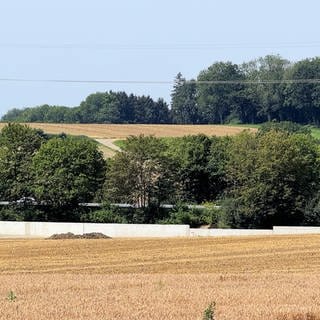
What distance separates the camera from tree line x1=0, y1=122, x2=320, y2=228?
81812mm

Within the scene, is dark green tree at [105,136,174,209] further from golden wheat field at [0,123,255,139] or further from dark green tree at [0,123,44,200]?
golden wheat field at [0,123,255,139]

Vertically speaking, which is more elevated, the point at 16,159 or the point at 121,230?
the point at 16,159

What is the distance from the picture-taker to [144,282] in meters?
28.3

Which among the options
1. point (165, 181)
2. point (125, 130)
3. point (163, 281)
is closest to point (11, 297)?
point (163, 281)

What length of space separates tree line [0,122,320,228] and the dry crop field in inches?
995

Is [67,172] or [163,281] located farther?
[67,172]

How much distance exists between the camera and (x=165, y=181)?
294 feet

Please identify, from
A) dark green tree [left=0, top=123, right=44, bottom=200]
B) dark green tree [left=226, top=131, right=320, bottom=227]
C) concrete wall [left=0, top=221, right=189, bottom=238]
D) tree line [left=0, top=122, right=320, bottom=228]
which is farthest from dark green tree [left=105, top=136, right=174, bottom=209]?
concrete wall [left=0, top=221, right=189, bottom=238]

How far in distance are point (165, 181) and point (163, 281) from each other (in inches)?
2397

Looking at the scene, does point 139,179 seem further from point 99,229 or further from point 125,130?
point 125,130

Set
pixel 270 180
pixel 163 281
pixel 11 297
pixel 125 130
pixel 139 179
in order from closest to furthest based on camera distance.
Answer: pixel 11 297, pixel 163 281, pixel 270 180, pixel 139 179, pixel 125 130

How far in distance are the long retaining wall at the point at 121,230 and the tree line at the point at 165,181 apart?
5609mm

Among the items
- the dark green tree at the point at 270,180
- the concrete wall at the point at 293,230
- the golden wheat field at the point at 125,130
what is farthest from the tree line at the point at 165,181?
the golden wheat field at the point at 125,130

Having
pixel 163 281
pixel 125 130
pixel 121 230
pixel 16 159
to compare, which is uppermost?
pixel 125 130
